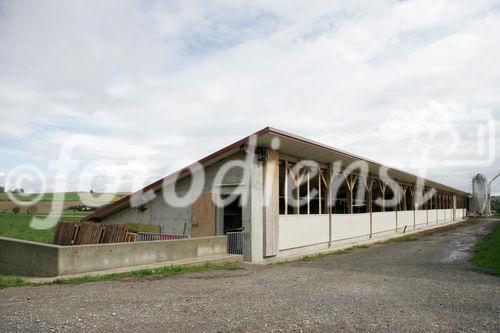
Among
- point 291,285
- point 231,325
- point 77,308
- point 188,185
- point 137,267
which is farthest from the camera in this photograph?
point 188,185

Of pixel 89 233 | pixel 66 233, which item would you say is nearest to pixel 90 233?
pixel 89 233

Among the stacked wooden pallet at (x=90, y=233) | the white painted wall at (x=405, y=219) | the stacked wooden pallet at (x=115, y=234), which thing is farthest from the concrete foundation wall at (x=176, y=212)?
the white painted wall at (x=405, y=219)

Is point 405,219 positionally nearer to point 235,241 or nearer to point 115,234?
point 235,241

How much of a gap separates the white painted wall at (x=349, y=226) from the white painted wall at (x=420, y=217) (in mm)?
13533

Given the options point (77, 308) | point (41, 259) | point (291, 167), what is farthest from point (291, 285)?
point (291, 167)

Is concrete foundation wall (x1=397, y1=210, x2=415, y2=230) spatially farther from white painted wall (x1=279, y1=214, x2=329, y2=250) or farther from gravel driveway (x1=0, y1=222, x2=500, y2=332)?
gravel driveway (x1=0, y1=222, x2=500, y2=332)

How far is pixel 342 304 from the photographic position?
Result: 709 cm

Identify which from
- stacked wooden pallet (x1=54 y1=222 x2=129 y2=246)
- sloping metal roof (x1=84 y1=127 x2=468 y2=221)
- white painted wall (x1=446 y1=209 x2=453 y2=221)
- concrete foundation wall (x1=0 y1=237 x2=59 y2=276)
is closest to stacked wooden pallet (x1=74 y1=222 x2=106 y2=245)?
stacked wooden pallet (x1=54 y1=222 x2=129 y2=246)

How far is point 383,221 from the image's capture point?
83.7 ft

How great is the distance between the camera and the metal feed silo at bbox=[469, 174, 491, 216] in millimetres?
73938

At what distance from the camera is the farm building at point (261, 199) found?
13828mm

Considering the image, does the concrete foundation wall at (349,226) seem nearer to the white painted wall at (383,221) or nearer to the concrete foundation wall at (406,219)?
the white painted wall at (383,221)

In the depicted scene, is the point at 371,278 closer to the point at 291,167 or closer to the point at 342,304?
the point at 342,304

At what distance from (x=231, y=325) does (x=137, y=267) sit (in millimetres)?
5505
